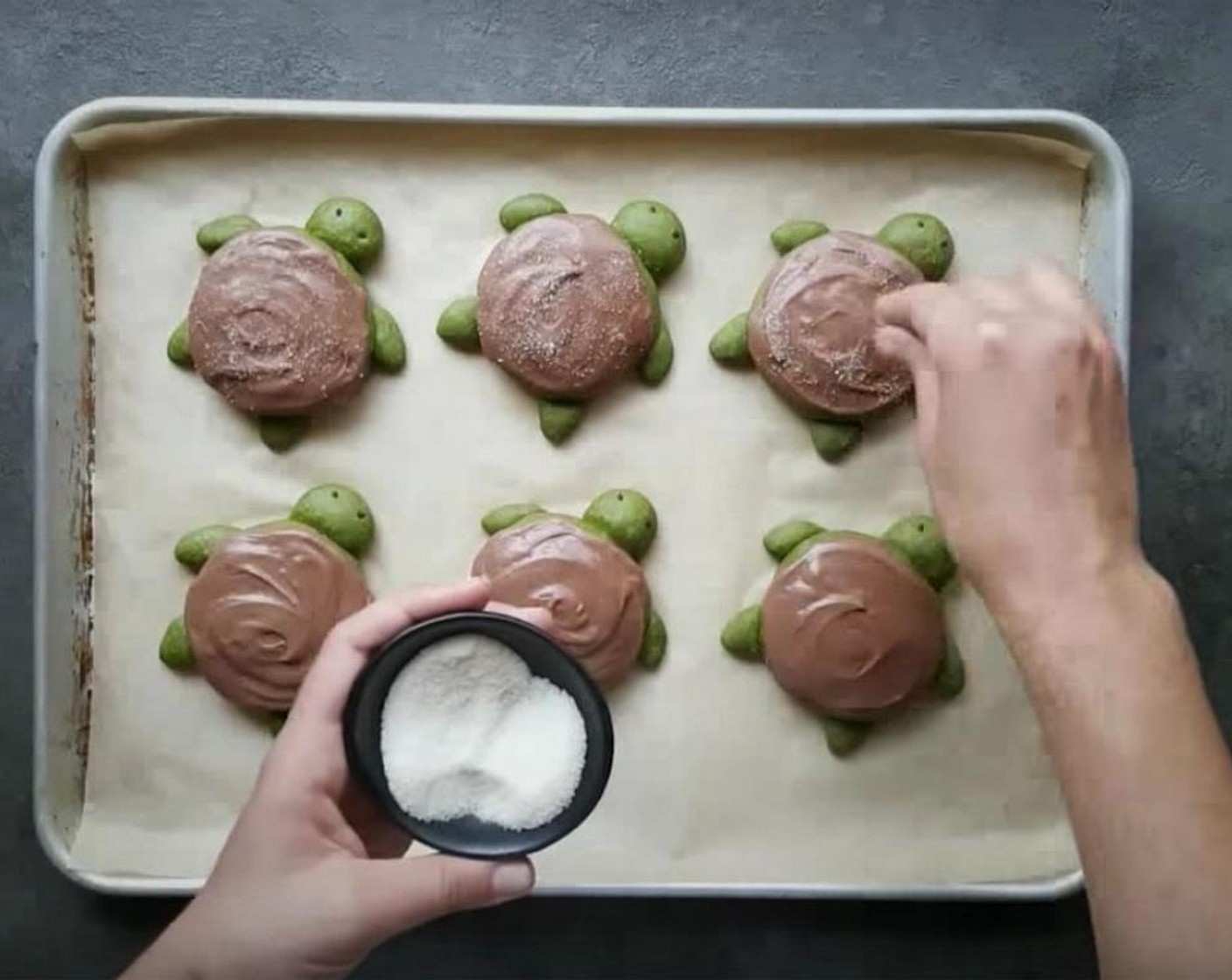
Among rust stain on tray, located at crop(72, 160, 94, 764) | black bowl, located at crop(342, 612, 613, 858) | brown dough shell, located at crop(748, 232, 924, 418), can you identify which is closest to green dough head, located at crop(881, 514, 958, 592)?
brown dough shell, located at crop(748, 232, 924, 418)

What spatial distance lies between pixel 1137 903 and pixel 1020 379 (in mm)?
310

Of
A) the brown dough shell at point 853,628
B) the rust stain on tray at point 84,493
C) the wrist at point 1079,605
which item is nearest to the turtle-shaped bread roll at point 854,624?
the brown dough shell at point 853,628

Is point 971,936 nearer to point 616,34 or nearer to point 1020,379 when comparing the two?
point 1020,379

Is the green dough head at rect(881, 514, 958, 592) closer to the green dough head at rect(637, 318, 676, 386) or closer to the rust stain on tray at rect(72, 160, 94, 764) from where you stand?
the green dough head at rect(637, 318, 676, 386)

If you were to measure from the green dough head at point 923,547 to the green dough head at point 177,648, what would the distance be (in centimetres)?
61

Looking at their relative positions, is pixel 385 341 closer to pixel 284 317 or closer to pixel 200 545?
pixel 284 317

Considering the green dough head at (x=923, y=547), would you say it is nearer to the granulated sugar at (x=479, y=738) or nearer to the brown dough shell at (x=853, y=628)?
the brown dough shell at (x=853, y=628)

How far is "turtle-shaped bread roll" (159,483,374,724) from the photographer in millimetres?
1159

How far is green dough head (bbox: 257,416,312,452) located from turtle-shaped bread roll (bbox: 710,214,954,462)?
38cm

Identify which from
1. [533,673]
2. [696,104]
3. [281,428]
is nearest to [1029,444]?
[533,673]

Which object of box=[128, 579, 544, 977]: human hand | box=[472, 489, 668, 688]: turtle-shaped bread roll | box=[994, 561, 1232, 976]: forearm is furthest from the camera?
box=[472, 489, 668, 688]: turtle-shaped bread roll

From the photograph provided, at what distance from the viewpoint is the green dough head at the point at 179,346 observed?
1194 mm

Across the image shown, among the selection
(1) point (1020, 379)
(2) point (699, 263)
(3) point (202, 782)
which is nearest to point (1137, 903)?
(1) point (1020, 379)

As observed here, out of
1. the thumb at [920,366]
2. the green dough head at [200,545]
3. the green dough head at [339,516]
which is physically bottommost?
the green dough head at [200,545]
